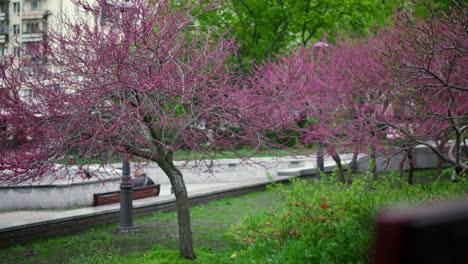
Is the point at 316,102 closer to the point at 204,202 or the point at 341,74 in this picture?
the point at 341,74

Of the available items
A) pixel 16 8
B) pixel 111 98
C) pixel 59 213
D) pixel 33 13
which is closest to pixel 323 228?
pixel 111 98

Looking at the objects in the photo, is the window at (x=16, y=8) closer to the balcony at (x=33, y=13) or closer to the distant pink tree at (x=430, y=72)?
the balcony at (x=33, y=13)

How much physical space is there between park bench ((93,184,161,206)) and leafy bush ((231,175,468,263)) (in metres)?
6.40

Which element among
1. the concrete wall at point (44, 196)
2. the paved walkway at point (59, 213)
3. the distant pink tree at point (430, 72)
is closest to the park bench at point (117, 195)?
the paved walkway at point (59, 213)

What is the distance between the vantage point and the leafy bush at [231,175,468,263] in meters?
5.78

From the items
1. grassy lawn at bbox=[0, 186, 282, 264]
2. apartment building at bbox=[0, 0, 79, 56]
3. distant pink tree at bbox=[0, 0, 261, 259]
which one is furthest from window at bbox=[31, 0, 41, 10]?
distant pink tree at bbox=[0, 0, 261, 259]

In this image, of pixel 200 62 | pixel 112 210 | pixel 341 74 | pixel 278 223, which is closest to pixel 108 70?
pixel 200 62

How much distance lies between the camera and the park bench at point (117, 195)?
1391 centimetres

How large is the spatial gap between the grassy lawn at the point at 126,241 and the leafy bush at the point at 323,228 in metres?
1.60

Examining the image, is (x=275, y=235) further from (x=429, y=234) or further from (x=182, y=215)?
(x=429, y=234)

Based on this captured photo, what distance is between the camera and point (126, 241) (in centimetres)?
1033

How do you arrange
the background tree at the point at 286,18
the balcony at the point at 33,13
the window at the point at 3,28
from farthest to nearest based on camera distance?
the window at the point at 3,28 → the balcony at the point at 33,13 → the background tree at the point at 286,18

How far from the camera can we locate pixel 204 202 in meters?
15.7

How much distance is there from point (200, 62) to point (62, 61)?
213 cm
